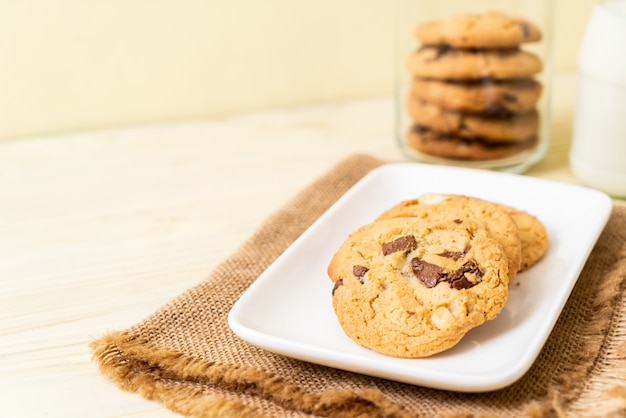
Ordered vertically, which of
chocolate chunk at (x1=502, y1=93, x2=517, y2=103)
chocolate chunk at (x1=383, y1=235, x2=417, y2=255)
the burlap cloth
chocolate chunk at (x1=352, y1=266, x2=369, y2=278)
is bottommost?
the burlap cloth

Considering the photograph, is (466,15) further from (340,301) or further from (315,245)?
(340,301)

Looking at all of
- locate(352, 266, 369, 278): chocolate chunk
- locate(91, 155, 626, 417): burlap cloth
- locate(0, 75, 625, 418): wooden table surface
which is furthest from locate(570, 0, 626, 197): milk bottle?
locate(352, 266, 369, 278): chocolate chunk

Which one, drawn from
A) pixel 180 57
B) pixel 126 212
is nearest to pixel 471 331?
pixel 126 212

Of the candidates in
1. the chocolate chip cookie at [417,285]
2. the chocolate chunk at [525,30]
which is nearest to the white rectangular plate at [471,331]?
the chocolate chip cookie at [417,285]

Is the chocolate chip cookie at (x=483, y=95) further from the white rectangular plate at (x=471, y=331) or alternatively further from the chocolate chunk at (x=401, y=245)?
the chocolate chunk at (x=401, y=245)

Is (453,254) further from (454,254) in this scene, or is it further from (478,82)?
(478,82)

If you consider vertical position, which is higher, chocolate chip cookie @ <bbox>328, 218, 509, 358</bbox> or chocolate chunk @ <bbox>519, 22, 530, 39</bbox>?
chocolate chunk @ <bbox>519, 22, 530, 39</bbox>

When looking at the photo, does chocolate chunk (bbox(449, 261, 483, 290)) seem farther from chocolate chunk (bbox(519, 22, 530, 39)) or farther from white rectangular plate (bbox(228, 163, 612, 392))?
chocolate chunk (bbox(519, 22, 530, 39))
